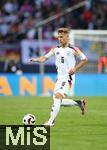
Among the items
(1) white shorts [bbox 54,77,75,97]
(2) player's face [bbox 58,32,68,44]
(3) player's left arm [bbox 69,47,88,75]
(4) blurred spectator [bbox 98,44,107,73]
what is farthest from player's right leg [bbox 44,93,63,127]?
(4) blurred spectator [bbox 98,44,107,73]

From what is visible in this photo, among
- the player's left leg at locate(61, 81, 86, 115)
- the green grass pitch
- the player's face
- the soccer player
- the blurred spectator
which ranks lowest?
the blurred spectator

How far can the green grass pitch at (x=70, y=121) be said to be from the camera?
11492mm

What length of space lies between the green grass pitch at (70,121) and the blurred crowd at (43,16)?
9.01m

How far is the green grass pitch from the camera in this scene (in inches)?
452

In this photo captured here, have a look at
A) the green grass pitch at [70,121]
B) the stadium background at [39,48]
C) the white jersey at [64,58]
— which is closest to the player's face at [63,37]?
the white jersey at [64,58]

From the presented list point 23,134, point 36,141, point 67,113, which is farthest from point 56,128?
point 67,113

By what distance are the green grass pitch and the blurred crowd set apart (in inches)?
355

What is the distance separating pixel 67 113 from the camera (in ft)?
59.5

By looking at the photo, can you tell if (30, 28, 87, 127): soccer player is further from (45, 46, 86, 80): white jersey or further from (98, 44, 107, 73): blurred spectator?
(98, 44, 107, 73): blurred spectator

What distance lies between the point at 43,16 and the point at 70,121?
58.0 ft

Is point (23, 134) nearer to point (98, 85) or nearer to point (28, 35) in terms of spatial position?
point (98, 85)

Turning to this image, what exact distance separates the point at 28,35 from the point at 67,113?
13.9 metres

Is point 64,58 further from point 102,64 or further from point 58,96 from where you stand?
point 102,64

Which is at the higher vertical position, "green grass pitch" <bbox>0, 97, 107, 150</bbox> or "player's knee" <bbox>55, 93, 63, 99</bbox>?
"player's knee" <bbox>55, 93, 63, 99</bbox>
